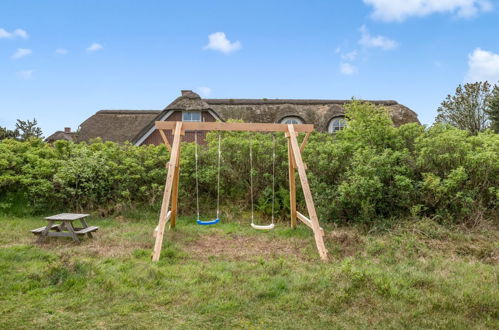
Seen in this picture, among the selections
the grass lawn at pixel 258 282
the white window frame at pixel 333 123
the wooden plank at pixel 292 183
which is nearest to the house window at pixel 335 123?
the white window frame at pixel 333 123

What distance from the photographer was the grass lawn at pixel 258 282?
279 cm

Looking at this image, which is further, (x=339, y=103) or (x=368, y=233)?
(x=339, y=103)

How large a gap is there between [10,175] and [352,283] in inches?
313

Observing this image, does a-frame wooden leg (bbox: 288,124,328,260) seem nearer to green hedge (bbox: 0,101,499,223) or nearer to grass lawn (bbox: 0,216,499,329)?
grass lawn (bbox: 0,216,499,329)

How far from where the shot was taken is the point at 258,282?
3.55 metres

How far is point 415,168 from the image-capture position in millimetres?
6309

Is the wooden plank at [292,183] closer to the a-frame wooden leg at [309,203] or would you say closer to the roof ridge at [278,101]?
the a-frame wooden leg at [309,203]

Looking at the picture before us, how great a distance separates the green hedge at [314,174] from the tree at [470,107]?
83.9 feet

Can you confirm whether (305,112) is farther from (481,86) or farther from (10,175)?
(481,86)

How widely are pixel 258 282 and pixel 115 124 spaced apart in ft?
67.3

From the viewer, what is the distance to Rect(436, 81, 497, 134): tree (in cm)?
2808

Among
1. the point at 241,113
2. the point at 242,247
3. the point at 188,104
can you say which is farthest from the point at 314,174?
the point at 241,113

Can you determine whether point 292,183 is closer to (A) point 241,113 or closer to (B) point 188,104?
(B) point 188,104

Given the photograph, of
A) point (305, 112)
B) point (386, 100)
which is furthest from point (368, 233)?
point (386, 100)
